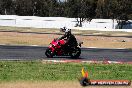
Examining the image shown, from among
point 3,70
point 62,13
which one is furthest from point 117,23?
point 3,70

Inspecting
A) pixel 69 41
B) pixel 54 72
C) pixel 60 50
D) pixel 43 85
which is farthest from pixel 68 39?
pixel 43 85

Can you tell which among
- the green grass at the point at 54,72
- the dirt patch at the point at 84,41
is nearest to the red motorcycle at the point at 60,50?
the green grass at the point at 54,72

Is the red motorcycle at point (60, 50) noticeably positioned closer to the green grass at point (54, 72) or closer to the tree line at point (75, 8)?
the green grass at point (54, 72)

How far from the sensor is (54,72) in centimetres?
1455

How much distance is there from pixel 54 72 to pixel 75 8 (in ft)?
241

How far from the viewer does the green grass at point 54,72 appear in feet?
42.5

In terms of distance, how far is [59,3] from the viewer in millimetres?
116688

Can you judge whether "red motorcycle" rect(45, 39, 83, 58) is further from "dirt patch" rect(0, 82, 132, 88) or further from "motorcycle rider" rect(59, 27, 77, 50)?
"dirt patch" rect(0, 82, 132, 88)

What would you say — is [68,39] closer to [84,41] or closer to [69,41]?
[69,41]

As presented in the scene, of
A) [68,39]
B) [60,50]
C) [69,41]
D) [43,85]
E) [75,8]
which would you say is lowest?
[60,50]

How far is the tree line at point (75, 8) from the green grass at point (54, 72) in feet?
205

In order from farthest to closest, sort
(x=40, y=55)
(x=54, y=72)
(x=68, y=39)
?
(x=40, y=55) < (x=68, y=39) < (x=54, y=72)

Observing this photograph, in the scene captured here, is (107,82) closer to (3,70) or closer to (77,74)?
(77,74)

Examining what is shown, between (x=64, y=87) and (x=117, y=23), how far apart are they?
6817 centimetres
